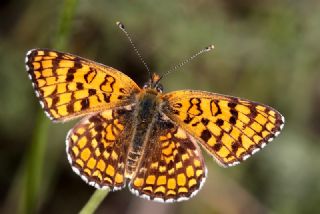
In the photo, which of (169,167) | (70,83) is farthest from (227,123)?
(70,83)

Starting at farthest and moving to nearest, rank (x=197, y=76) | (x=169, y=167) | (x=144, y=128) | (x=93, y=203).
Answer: (x=197, y=76)
(x=144, y=128)
(x=169, y=167)
(x=93, y=203)

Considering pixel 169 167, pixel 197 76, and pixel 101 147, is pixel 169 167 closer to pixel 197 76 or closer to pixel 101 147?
pixel 101 147

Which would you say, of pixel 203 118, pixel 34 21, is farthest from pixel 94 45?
pixel 203 118

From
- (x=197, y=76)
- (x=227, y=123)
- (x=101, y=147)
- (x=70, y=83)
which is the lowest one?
(x=197, y=76)

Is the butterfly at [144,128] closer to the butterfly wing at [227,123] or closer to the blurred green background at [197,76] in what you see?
the butterfly wing at [227,123]

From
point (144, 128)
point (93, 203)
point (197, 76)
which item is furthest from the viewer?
point (197, 76)

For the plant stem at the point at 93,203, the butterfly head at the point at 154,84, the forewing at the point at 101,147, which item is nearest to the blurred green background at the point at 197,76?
the butterfly head at the point at 154,84

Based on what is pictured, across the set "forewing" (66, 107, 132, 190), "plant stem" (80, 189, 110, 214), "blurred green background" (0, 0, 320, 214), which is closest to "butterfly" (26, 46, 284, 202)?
"forewing" (66, 107, 132, 190)
